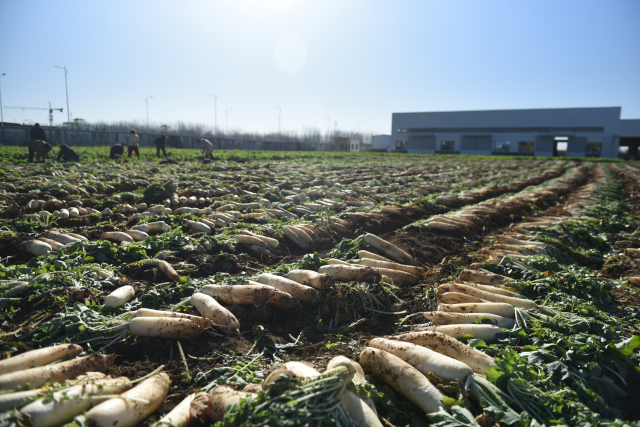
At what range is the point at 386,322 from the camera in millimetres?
4098

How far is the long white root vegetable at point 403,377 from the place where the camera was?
260 centimetres

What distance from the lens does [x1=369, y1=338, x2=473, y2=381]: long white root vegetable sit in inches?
108

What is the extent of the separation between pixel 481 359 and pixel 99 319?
11.6 feet

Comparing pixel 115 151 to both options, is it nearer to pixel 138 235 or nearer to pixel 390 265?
pixel 138 235

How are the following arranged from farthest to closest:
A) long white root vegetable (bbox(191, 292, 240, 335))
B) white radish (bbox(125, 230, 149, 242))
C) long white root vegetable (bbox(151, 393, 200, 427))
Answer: white radish (bbox(125, 230, 149, 242)) → long white root vegetable (bbox(191, 292, 240, 335)) → long white root vegetable (bbox(151, 393, 200, 427))

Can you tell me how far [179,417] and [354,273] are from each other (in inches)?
110

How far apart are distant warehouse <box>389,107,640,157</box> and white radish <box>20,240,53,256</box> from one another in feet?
237

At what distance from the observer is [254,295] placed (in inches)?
159

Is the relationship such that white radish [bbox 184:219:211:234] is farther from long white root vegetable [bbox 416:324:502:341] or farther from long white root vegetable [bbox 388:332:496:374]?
long white root vegetable [bbox 416:324:502:341]

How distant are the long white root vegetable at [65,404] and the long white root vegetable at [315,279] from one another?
2371 millimetres

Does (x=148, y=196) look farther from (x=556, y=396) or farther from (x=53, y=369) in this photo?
(x=556, y=396)

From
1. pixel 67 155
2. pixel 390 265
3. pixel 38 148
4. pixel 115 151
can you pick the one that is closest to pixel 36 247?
pixel 390 265

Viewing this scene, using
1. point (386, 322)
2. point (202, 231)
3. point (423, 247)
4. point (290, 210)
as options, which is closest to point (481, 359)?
point (386, 322)

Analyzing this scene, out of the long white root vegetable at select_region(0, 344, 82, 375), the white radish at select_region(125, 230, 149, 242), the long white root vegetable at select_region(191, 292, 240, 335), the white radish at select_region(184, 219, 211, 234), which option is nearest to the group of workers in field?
the white radish at select_region(184, 219, 211, 234)
